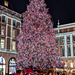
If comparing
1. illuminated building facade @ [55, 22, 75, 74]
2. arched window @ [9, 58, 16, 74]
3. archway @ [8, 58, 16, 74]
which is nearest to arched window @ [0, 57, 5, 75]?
archway @ [8, 58, 16, 74]

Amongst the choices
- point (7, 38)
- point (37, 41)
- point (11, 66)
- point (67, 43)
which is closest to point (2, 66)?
point (11, 66)

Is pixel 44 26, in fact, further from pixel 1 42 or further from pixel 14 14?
pixel 14 14

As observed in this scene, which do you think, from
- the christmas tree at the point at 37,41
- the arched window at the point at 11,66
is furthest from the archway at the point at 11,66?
the christmas tree at the point at 37,41

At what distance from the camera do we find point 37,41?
25.7m

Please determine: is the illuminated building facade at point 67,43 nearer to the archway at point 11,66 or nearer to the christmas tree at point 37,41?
the archway at point 11,66

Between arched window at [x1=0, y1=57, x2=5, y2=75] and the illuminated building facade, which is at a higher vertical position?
the illuminated building facade

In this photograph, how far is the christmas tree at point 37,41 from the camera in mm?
25578

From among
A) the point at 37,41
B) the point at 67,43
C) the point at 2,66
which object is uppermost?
the point at 67,43

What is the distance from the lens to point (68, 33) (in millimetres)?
49938

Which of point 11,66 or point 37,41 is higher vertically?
point 37,41

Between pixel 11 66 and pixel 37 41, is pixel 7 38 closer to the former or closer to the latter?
pixel 11 66

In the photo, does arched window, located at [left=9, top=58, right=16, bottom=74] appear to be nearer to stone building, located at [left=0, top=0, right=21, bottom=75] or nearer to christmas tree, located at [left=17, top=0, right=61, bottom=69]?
stone building, located at [left=0, top=0, right=21, bottom=75]

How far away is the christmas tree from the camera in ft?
83.9

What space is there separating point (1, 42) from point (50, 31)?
14.1 m
